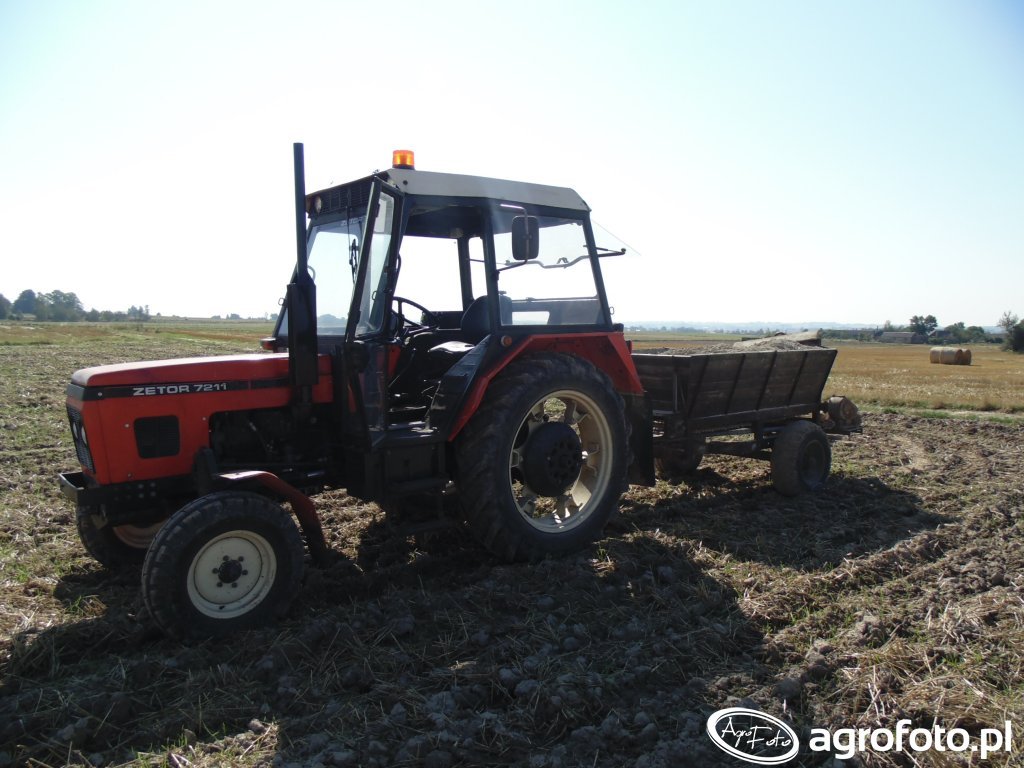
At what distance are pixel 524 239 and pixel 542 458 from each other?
140 centimetres

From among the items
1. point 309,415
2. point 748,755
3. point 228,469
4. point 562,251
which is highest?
point 562,251

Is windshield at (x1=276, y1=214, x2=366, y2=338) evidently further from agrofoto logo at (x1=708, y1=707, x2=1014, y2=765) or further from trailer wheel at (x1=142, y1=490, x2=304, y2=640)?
agrofoto logo at (x1=708, y1=707, x2=1014, y2=765)

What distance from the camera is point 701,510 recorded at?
6.18 metres

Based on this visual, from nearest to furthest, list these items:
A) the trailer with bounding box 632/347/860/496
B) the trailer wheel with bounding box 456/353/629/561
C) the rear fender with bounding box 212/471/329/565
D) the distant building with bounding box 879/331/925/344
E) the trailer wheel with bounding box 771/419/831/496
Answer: the rear fender with bounding box 212/471/329/565 → the trailer wheel with bounding box 456/353/629/561 → the trailer with bounding box 632/347/860/496 → the trailer wheel with bounding box 771/419/831/496 → the distant building with bounding box 879/331/925/344

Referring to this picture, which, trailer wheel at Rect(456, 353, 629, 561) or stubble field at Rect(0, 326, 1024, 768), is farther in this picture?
trailer wheel at Rect(456, 353, 629, 561)

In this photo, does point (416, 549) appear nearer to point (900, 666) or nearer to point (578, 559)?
point (578, 559)

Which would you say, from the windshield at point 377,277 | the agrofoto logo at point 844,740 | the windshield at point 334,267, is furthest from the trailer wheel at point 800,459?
the windshield at point 334,267

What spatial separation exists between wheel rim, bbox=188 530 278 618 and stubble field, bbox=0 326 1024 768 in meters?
0.20

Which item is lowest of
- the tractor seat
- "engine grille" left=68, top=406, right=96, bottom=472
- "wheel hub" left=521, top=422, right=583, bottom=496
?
"wheel hub" left=521, top=422, right=583, bottom=496

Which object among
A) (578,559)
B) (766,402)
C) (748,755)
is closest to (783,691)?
(748,755)

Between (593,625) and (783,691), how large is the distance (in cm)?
99

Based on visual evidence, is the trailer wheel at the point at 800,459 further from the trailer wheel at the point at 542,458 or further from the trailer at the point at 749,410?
the trailer wheel at the point at 542,458

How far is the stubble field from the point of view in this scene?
9.29 feet

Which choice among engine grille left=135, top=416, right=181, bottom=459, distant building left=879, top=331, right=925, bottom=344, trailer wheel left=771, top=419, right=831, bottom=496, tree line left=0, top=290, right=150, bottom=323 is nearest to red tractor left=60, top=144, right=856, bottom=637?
engine grille left=135, top=416, right=181, bottom=459
